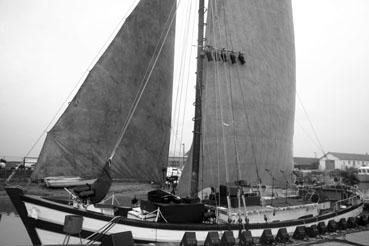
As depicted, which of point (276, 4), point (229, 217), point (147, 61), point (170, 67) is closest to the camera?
point (229, 217)

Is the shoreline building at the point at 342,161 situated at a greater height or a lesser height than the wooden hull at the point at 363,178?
greater

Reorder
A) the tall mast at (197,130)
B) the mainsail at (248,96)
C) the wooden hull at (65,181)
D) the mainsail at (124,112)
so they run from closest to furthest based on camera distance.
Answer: the wooden hull at (65,181), the mainsail at (124,112), the tall mast at (197,130), the mainsail at (248,96)

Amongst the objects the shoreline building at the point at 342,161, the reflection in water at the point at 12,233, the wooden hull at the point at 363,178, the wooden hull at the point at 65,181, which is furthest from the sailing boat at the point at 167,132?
the shoreline building at the point at 342,161

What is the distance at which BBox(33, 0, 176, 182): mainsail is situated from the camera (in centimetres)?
1136

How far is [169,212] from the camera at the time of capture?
9.04 meters

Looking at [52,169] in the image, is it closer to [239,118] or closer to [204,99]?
[204,99]

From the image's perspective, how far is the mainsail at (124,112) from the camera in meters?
11.4

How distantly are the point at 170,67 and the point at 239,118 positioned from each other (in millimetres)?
5141

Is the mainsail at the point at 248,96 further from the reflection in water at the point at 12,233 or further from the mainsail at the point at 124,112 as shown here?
the reflection in water at the point at 12,233

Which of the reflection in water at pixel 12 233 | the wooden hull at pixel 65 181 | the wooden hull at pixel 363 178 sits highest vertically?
the wooden hull at pixel 65 181

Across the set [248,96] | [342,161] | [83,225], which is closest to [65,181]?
[83,225]

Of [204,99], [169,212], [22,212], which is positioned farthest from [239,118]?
[22,212]

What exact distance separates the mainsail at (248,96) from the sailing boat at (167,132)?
0.07m

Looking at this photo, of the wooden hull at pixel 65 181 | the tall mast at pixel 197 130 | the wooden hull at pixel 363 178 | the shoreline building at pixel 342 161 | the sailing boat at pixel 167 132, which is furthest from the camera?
the shoreline building at pixel 342 161
